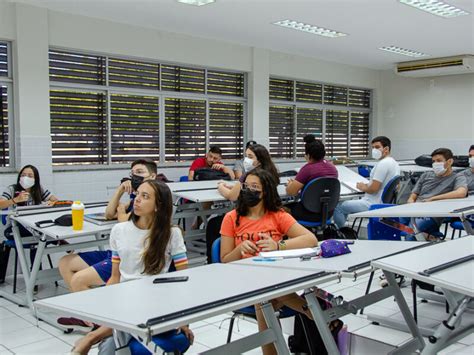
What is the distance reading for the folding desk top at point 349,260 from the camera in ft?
7.12

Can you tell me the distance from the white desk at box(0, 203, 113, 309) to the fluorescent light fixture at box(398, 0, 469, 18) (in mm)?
4112

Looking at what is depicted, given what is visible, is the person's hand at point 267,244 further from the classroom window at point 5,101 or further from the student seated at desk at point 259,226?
the classroom window at point 5,101

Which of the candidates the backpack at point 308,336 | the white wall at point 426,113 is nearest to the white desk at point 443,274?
the backpack at point 308,336

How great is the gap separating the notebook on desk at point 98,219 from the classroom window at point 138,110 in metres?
2.77

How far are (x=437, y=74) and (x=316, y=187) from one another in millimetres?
6323

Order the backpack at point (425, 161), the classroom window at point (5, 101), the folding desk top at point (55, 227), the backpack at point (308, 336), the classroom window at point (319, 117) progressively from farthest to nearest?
the classroom window at point (319, 117)
the backpack at point (425, 161)
the classroom window at point (5, 101)
the folding desk top at point (55, 227)
the backpack at point (308, 336)

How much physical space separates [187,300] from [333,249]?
943 millimetres

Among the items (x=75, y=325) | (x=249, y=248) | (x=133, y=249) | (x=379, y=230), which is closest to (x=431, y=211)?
(x=379, y=230)

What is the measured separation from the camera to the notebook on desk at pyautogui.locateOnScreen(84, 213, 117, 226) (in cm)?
353

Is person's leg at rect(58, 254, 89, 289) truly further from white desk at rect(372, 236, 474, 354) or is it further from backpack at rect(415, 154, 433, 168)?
backpack at rect(415, 154, 433, 168)

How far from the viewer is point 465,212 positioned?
355 centimetres

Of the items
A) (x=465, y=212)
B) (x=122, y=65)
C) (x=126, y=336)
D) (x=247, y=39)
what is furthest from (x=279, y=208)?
(x=247, y=39)

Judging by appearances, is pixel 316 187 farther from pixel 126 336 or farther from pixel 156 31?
pixel 156 31

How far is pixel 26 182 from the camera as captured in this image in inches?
182
